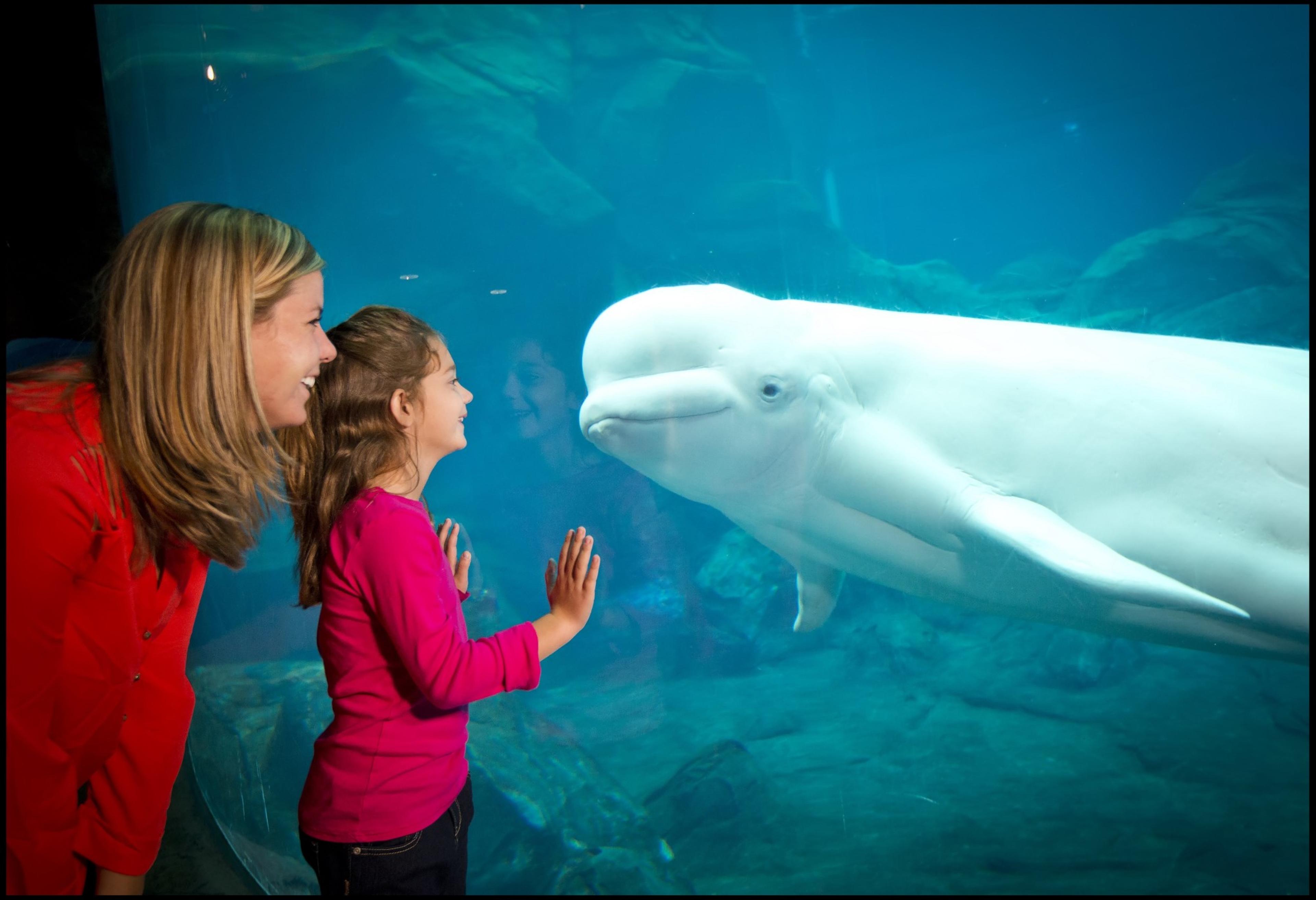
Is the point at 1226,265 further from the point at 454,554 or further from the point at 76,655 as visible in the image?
the point at 76,655

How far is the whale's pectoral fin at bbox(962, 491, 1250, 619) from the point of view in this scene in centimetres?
254

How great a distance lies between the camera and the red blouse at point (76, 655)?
4.60ft

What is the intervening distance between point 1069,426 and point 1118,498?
340 mm

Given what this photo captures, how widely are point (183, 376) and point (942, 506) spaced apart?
2683 millimetres

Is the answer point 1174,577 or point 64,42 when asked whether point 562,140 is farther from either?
point 1174,577

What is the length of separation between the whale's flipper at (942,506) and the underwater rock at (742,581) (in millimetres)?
480

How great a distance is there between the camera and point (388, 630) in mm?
1843

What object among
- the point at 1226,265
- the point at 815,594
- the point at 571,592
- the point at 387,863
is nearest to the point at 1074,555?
the point at 815,594

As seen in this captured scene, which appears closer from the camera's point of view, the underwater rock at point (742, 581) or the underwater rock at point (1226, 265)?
the underwater rock at point (1226, 265)

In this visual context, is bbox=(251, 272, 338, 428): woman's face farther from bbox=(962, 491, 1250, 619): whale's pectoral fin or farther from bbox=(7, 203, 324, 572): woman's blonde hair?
bbox=(962, 491, 1250, 619): whale's pectoral fin

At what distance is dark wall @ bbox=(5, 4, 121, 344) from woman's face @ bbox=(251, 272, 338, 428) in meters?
2.04

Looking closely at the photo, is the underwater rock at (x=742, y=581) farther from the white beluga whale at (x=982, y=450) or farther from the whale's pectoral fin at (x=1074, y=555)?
the whale's pectoral fin at (x=1074, y=555)

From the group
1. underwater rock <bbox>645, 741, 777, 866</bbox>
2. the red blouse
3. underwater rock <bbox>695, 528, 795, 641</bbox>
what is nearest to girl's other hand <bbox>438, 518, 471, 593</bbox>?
the red blouse

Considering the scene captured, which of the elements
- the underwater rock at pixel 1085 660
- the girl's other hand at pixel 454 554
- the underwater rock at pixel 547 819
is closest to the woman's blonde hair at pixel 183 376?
the girl's other hand at pixel 454 554
